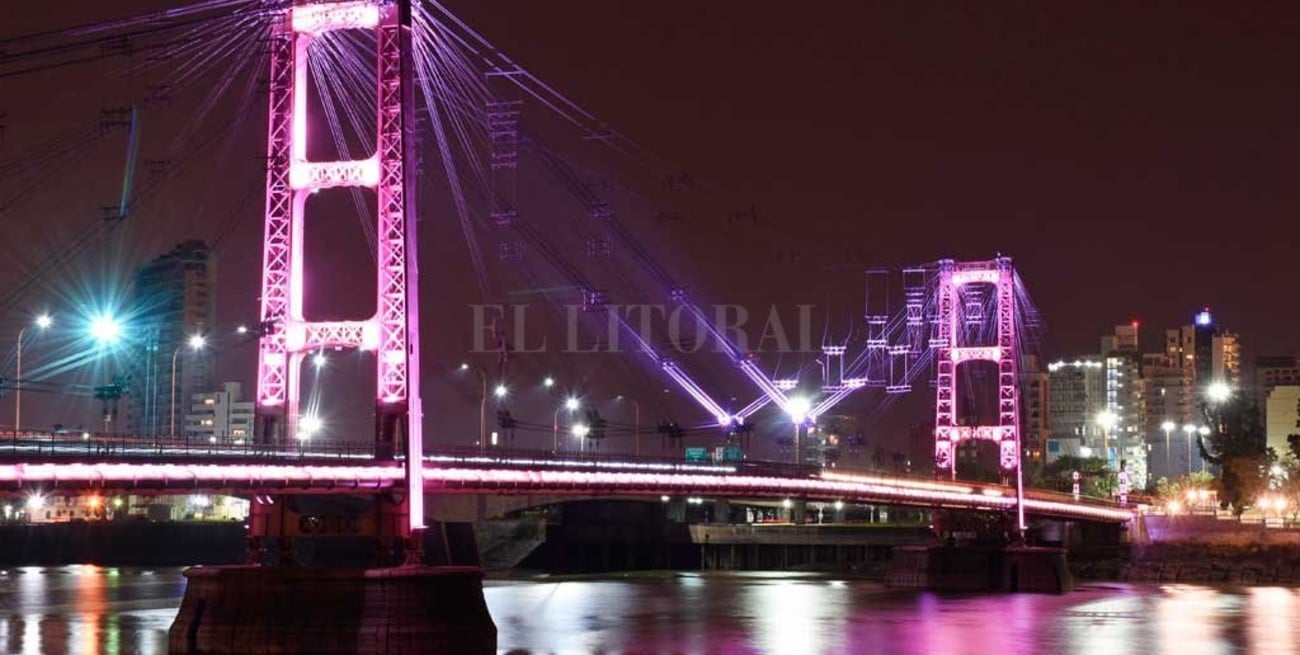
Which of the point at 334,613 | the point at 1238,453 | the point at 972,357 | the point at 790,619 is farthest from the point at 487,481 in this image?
the point at 1238,453

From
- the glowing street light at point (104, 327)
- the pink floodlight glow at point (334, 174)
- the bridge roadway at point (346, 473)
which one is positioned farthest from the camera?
the glowing street light at point (104, 327)

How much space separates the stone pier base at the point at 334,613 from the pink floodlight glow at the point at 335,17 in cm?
1682

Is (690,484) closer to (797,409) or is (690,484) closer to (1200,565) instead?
(797,409)

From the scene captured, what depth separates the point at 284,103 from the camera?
193 feet

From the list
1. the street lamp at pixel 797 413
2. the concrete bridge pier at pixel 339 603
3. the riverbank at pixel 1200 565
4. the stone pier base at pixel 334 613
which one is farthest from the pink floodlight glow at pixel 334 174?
the riverbank at pixel 1200 565

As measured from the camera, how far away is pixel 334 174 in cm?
5844

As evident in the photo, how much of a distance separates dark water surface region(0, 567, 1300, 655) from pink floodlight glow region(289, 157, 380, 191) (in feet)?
56.3

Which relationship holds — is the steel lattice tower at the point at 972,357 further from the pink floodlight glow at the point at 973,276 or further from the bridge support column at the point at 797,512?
the bridge support column at the point at 797,512

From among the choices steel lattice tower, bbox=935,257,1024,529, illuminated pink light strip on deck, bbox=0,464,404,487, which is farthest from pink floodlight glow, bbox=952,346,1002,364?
illuminated pink light strip on deck, bbox=0,464,404,487

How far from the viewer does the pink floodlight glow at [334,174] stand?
2282 inches

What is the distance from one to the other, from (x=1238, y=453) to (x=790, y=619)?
7357cm

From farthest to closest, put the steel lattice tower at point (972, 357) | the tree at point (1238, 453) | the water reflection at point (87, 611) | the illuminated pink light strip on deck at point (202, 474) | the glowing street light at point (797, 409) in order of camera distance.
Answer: the tree at point (1238, 453) < the steel lattice tower at point (972, 357) < the glowing street light at point (797, 409) < the water reflection at point (87, 611) < the illuminated pink light strip on deck at point (202, 474)

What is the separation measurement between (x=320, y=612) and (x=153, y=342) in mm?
23627

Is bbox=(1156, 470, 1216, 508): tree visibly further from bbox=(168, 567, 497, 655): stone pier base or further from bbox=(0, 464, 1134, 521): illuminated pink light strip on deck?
bbox=(168, 567, 497, 655): stone pier base
